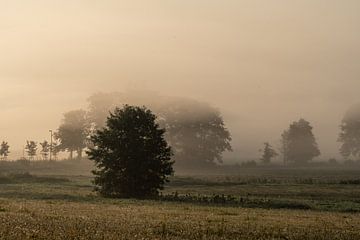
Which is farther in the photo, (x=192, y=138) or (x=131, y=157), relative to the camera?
(x=192, y=138)

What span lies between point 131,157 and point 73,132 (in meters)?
129

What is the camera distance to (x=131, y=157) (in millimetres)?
58781

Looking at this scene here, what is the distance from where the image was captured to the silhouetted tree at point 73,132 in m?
182

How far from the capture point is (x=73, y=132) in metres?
183

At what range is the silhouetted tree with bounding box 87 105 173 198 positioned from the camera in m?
57.4

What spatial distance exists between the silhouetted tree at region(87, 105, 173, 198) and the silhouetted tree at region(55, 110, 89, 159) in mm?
123979

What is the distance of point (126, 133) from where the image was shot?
2395 inches

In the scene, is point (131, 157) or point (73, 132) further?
point (73, 132)

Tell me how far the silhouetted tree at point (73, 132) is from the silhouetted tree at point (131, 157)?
4881 inches

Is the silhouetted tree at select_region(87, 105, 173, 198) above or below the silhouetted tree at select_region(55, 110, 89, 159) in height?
below

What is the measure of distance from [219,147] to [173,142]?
1656 centimetres

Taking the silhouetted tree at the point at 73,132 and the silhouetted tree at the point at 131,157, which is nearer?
the silhouetted tree at the point at 131,157

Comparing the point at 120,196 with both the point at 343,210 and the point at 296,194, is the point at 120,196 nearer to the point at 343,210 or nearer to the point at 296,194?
the point at 296,194

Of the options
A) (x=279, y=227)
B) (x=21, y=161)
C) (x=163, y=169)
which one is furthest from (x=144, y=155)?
(x=21, y=161)
